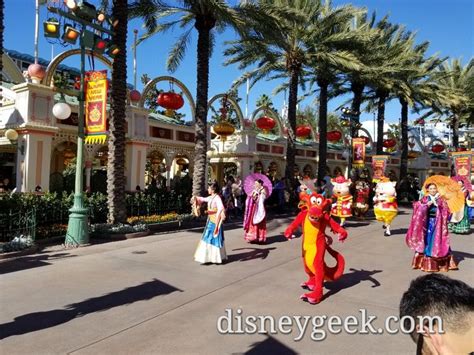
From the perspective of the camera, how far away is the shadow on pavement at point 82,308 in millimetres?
4234

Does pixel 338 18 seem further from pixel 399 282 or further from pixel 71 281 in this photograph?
pixel 71 281

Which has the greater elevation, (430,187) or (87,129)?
(87,129)

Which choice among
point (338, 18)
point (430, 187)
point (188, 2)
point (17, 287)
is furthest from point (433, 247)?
point (338, 18)

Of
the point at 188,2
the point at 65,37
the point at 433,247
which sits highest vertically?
the point at 188,2

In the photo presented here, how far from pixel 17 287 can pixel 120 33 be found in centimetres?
764

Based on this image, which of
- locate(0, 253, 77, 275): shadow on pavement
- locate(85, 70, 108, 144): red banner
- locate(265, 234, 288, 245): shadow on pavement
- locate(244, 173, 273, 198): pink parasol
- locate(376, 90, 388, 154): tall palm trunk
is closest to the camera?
locate(0, 253, 77, 275): shadow on pavement

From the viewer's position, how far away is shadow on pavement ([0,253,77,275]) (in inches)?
273

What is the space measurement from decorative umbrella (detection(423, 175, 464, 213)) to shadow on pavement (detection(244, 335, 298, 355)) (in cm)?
503

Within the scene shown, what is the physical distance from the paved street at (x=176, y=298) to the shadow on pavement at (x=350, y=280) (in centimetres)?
2

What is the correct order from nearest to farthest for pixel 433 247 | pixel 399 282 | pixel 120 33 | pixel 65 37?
pixel 399 282 → pixel 433 247 → pixel 65 37 → pixel 120 33

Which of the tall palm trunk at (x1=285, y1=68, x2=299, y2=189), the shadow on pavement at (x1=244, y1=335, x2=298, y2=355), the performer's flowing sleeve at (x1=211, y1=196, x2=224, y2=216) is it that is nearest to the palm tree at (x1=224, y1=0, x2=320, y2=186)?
the tall palm trunk at (x1=285, y1=68, x2=299, y2=189)

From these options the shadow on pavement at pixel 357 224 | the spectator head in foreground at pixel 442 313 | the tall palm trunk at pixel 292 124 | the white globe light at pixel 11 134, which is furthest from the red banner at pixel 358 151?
the spectator head in foreground at pixel 442 313

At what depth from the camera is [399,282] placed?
6355 mm

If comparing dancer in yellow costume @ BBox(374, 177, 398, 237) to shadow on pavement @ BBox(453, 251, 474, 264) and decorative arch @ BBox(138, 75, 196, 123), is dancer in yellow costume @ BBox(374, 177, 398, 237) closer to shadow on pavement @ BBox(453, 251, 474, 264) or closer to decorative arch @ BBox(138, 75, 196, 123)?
shadow on pavement @ BBox(453, 251, 474, 264)
